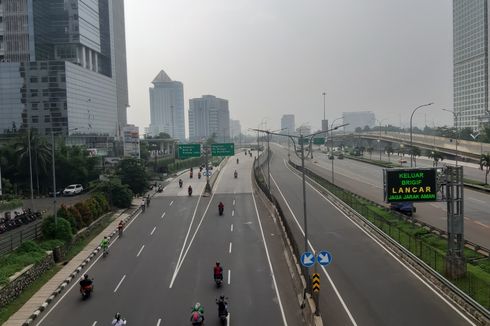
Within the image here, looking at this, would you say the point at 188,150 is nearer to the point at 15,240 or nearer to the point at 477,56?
the point at 15,240

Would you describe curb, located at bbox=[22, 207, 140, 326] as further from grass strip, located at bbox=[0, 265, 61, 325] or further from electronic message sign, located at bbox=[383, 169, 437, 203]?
electronic message sign, located at bbox=[383, 169, 437, 203]

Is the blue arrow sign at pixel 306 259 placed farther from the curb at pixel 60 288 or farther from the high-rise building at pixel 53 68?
the high-rise building at pixel 53 68

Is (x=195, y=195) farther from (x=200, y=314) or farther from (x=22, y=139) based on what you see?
(x=200, y=314)

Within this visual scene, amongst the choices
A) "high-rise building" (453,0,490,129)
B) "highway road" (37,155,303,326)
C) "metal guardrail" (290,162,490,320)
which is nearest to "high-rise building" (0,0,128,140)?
"highway road" (37,155,303,326)

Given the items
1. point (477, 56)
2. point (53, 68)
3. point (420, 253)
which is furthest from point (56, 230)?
point (477, 56)

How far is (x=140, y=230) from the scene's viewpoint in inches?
1703

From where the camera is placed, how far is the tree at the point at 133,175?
62188mm

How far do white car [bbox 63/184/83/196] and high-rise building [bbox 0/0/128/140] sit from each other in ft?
147

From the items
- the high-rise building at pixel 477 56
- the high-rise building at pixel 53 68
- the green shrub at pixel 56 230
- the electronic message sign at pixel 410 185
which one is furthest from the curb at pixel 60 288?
the high-rise building at pixel 477 56

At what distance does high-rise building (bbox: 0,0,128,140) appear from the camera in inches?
4370

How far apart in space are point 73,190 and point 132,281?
42.1 m

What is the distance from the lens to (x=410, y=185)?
87.9ft

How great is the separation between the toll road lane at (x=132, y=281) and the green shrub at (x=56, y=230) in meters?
3.38

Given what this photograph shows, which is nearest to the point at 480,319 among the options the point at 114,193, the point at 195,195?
the point at 114,193
